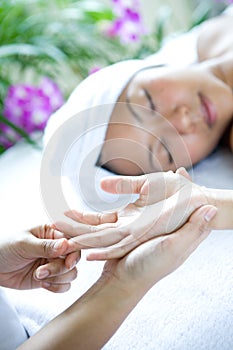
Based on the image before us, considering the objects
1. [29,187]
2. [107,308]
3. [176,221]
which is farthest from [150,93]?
[107,308]

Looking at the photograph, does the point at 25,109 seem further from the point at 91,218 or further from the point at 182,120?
the point at 91,218

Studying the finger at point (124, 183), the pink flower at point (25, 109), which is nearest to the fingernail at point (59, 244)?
the finger at point (124, 183)

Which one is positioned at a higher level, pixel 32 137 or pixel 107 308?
pixel 107 308

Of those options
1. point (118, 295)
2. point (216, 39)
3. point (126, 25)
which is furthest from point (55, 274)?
point (126, 25)

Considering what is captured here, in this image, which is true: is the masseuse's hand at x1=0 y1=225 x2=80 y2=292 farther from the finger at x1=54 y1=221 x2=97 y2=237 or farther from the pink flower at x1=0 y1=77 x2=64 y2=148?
the pink flower at x1=0 y1=77 x2=64 y2=148

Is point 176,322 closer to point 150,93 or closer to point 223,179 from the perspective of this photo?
point 223,179

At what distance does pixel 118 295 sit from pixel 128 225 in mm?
107

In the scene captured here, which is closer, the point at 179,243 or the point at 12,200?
the point at 179,243

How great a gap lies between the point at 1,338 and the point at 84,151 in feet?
1.31

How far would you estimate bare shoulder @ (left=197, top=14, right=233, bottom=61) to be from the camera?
4.10 feet

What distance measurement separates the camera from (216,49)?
126 centimetres

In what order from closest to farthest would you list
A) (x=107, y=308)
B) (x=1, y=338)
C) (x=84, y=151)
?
(x=107, y=308) → (x=1, y=338) → (x=84, y=151)

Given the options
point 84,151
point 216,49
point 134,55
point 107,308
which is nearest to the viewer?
point 107,308

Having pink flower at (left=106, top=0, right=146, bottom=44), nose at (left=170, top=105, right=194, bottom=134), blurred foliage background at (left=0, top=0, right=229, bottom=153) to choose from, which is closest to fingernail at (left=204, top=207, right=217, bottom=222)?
nose at (left=170, top=105, right=194, bottom=134)
